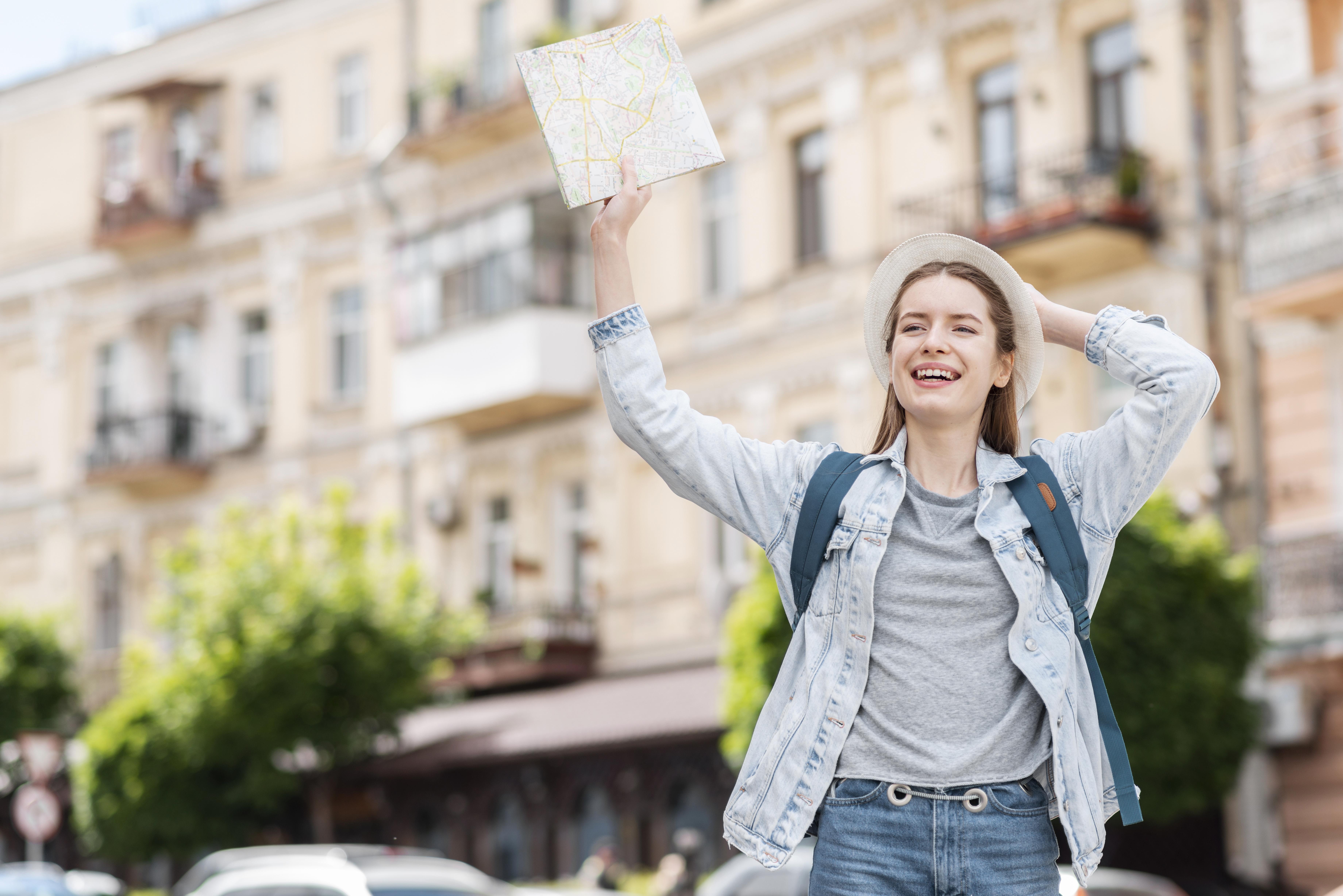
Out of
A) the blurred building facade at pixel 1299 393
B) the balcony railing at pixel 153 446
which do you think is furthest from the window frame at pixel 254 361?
the blurred building facade at pixel 1299 393

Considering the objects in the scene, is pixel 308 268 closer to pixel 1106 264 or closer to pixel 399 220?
pixel 399 220

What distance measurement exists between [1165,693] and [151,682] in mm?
13352

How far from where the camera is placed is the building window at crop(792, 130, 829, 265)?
26016 mm

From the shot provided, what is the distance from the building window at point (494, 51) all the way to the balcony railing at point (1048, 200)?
832cm

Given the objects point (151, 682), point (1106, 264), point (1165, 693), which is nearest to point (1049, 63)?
point (1106, 264)

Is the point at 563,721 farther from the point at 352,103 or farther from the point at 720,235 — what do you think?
the point at 352,103

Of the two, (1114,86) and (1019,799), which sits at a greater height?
(1114,86)

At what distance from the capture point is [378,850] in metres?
17.7

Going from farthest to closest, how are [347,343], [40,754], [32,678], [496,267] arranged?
[347,343] → [32,678] → [496,267] → [40,754]

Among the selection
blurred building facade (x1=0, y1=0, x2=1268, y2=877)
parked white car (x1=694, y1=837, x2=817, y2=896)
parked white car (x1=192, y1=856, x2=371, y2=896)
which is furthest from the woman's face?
blurred building facade (x1=0, y1=0, x2=1268, y2=877)

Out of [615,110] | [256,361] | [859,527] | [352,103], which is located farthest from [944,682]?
[256,361]

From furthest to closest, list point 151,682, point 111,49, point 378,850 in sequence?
1. point 111,49
2. point 151,682
3. point 378,850

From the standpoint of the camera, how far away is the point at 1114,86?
22609mm

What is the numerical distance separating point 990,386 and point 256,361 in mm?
31538
